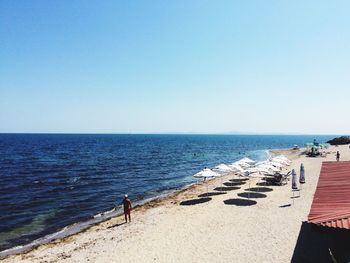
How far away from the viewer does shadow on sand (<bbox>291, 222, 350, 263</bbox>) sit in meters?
10.9

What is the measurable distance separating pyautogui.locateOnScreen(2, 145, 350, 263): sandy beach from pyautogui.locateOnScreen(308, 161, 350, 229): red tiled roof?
3.41m

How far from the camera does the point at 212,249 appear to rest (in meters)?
15.4

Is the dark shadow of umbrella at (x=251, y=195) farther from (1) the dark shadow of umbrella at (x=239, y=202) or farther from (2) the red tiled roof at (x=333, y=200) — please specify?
(2) the red tiled roof at (x=333, y=200)

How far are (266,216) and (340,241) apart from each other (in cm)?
928

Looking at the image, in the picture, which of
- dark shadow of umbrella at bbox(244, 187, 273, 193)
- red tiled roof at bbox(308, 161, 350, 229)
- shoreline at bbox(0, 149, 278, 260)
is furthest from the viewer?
dark shadow of umbrella at bbox(244, 187, 273, 193)

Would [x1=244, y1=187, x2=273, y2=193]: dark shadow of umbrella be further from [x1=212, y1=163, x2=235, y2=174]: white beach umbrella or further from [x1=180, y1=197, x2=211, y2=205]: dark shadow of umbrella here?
[x1=180, y1=197, x2=211, y2=205]: dark shadow of umbrella

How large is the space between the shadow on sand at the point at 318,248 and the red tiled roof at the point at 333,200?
1236mm

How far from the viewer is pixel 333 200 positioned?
10.9 meters

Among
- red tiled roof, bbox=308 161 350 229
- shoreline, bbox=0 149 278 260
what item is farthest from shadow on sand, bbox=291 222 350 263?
shoreline, bbox=0 149 278 260

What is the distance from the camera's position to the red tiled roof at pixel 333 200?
8.77 metres

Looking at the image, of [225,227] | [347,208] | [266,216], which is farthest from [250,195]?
[347,208]

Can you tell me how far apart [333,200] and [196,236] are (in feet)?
27.4

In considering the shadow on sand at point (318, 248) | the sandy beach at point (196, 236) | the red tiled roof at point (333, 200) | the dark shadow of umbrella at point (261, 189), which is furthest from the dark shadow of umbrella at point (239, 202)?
the red tiled roof at point (333, 200)

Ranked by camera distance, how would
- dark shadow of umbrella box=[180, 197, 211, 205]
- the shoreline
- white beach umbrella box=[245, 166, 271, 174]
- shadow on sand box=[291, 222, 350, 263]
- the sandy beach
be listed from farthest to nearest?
white beach umbrella box=[245, 166, 271, 174], dark shadow of umbrella box=[180, 197, 211, 205], the shoreline, the sandy beach, shadow on sand box=[291, 222, 350, 263]
